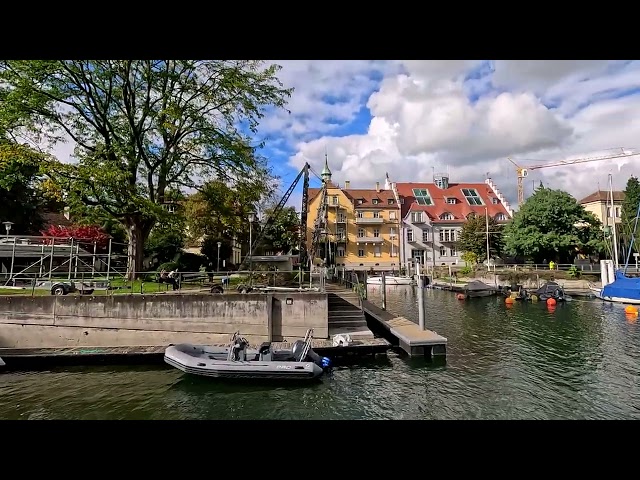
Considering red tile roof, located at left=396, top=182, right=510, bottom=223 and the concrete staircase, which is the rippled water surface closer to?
the concrete staircase

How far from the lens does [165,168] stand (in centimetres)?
1880

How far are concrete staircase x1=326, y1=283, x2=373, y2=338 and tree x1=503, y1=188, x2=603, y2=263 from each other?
1286 inches

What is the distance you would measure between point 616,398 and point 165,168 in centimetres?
1848

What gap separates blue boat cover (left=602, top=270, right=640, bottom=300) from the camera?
26312 mm

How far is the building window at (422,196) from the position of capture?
5744 centimetres

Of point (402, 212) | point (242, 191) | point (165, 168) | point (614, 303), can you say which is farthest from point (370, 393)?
point (402, 212)

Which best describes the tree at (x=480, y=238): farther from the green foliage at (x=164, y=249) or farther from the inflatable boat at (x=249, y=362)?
the inflatable boat at (x=249, y=362)

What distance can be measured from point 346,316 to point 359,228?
39219mm

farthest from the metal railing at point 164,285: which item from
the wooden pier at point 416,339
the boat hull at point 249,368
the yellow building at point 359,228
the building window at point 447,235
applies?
the building window at point 447,235

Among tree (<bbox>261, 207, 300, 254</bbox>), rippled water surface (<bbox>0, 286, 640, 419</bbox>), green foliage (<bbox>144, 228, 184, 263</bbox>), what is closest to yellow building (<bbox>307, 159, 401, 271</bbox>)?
tree (<bbox>261, 207, 300, 254</bbox>)

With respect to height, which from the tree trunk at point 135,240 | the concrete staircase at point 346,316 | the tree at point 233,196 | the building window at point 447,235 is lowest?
the concrete staircase at point 346,316

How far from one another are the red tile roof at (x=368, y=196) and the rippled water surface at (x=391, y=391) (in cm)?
4010

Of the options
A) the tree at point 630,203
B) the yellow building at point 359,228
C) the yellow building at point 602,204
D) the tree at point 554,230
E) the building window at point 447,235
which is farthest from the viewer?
the building window at point 447,235

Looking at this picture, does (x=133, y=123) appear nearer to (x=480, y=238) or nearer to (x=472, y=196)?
(x=480, y=238)
